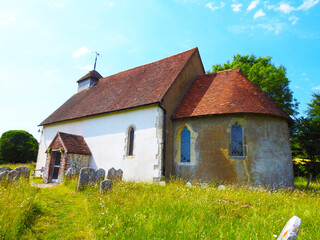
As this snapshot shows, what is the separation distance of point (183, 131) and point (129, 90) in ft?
18.0

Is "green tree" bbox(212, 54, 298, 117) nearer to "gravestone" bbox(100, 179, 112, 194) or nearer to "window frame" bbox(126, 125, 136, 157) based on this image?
"window frame" bbox(126, 125, 136, 157)

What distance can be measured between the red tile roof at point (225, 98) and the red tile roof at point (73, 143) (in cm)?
673

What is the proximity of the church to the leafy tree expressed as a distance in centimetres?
1515

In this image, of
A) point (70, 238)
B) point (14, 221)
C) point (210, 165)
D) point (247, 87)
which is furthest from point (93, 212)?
point (247, 87)

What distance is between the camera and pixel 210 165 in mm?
10766

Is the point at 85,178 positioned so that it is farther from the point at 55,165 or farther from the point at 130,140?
the point at 55,165

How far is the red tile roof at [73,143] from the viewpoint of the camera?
43.8 ft

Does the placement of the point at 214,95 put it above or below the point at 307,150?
above

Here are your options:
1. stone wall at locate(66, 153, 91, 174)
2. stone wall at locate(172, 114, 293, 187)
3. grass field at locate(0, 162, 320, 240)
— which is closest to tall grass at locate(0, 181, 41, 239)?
grass field at locate(0, 162, 320, 240)

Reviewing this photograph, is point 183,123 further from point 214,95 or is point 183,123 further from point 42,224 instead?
point 42,224

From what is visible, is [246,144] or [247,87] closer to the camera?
[246,144]

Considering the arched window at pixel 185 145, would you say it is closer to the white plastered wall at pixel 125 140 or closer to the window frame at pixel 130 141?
the white plastered wall at pixel 125 140

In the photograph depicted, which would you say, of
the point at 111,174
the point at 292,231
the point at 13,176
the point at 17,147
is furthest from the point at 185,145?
the point at 17,147

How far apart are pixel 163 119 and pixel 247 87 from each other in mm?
5599
